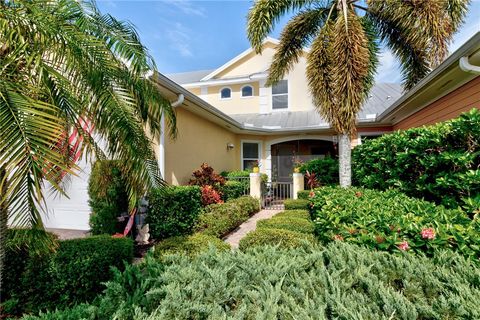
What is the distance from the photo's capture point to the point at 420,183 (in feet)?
15.5

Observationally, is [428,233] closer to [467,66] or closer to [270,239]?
[270,239]

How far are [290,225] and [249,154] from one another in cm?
883

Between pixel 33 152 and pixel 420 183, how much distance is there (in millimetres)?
5866

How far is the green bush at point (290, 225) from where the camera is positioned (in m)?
5.15

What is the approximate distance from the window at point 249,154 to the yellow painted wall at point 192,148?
2.03 m

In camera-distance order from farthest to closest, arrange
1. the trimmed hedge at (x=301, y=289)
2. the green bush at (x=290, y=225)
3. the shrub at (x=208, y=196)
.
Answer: the shrub at (x=208, y=196), the green bush at (x=290, y=225), the trimmed hedge at (x=301, y=289)

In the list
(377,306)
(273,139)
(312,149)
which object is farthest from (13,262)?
(312,149)

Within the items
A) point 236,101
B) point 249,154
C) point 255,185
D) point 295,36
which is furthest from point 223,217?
point 236,101

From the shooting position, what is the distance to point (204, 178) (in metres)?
8.66

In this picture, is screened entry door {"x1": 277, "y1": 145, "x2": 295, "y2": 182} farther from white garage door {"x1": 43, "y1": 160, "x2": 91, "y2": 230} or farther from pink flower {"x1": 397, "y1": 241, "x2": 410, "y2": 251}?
pink flower {"x1": 397, "y1": 241, "x2": 410, "y2": 251}

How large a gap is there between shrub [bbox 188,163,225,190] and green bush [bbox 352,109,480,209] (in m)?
5.19

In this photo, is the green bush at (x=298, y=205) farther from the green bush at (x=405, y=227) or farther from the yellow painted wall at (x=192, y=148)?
the green bush at (x=405, y=227)

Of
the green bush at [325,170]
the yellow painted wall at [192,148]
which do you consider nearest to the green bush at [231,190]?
the yellow painted wall at [192,148]

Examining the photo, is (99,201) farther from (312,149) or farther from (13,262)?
(312,149)
